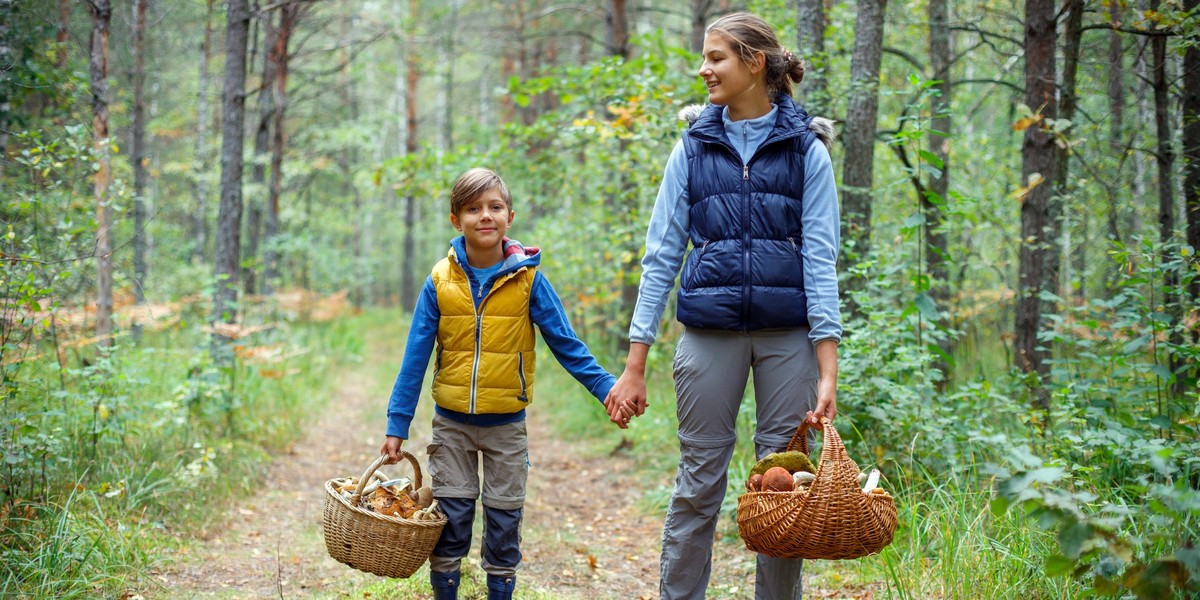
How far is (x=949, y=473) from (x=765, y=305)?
6.49ft

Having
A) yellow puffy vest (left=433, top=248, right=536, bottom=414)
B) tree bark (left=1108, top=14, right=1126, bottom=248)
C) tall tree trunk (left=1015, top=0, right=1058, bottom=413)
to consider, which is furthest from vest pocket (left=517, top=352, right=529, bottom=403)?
tree bark (left=1108, top=14, right=1126, bottom=248)

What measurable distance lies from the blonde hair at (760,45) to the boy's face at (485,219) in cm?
102

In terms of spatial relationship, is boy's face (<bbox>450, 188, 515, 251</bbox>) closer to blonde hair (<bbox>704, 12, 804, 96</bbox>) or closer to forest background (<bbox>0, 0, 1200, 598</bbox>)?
blonde hair (<bbox>704, 12, 804, 96</bbox>)

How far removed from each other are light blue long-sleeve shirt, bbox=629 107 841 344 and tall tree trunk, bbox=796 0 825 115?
8.41ft

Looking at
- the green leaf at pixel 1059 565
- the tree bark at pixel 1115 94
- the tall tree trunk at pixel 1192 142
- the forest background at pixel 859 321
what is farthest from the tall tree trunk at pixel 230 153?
the tall tree trunk at pixel 1192 142

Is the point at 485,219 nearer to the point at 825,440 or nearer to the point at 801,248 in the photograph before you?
the point at 801,248

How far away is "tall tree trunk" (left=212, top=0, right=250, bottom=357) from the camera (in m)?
6.59

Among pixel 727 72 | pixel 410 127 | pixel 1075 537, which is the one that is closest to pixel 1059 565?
pixel 1075 537

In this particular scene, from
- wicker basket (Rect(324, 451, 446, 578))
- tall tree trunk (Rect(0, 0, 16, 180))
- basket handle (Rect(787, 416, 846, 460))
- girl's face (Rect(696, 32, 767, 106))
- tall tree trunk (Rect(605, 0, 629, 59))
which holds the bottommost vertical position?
wicker basket (Rect(324, 451, 446, 578))

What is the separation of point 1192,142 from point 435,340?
169 inches

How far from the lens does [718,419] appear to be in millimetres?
2756

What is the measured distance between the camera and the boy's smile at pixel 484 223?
10.1 ft

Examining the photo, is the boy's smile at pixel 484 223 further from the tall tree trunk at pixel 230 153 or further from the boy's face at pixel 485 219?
the tall tree trunk at pixel 230 153

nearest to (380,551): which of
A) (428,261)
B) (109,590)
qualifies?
(109,590)
